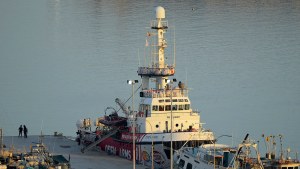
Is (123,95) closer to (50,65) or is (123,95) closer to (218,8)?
(50,65)

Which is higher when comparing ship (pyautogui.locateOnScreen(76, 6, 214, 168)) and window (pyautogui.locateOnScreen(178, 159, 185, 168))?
ship (pyautogui.locateOnScreen(76, 6, 214, 168))

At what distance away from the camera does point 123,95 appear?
227ft

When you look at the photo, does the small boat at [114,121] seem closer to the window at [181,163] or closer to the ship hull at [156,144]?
the ship hull at [156,144]

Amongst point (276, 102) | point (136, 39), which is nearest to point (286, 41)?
point (136, 39)

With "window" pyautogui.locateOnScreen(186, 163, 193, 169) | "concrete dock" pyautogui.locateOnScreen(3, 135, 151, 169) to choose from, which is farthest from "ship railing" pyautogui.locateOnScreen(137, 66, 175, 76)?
"window" pyautogui.locateOnScreen(186, 163, 193, 169)

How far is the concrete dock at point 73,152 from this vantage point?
4944 centimetres

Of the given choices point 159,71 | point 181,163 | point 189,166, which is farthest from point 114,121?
point 189,166

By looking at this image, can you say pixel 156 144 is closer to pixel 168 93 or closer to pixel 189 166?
pixel 168 93

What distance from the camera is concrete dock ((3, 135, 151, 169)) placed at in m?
49.4

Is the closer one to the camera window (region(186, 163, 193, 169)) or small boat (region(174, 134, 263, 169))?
small boat (region(174, 134, 263, 169))

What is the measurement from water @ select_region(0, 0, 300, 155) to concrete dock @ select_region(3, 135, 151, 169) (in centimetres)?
541

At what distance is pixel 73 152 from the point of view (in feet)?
175

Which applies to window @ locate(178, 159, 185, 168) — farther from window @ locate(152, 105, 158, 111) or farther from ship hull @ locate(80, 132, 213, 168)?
window @ locate(152, 105, 158, 111)

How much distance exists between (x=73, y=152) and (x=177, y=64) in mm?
26622
